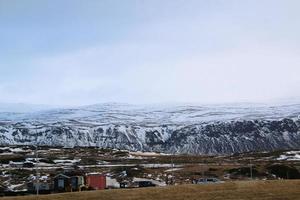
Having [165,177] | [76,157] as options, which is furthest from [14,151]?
[165,177]

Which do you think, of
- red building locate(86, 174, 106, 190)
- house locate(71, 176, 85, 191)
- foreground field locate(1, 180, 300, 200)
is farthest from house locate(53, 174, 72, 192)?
foreground field locate(1, 180, 300, 200)

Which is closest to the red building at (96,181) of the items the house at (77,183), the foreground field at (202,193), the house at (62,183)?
the house at (77,183)

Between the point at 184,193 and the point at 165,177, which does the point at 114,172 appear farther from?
the point at 184,193

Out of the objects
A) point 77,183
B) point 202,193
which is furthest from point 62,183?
point 202,193

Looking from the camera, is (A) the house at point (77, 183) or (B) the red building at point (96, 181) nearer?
(A) the house at point (77, 183)

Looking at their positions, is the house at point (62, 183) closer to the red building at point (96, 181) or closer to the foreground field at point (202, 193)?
the red building at point (96, 181)

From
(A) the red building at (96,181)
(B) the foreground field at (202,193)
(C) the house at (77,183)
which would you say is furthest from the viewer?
(A) the red building at (96,181)

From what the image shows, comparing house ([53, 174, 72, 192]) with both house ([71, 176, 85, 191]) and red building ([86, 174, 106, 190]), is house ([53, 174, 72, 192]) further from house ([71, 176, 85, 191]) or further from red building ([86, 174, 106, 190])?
red building ([86, 174, 106, 190])
